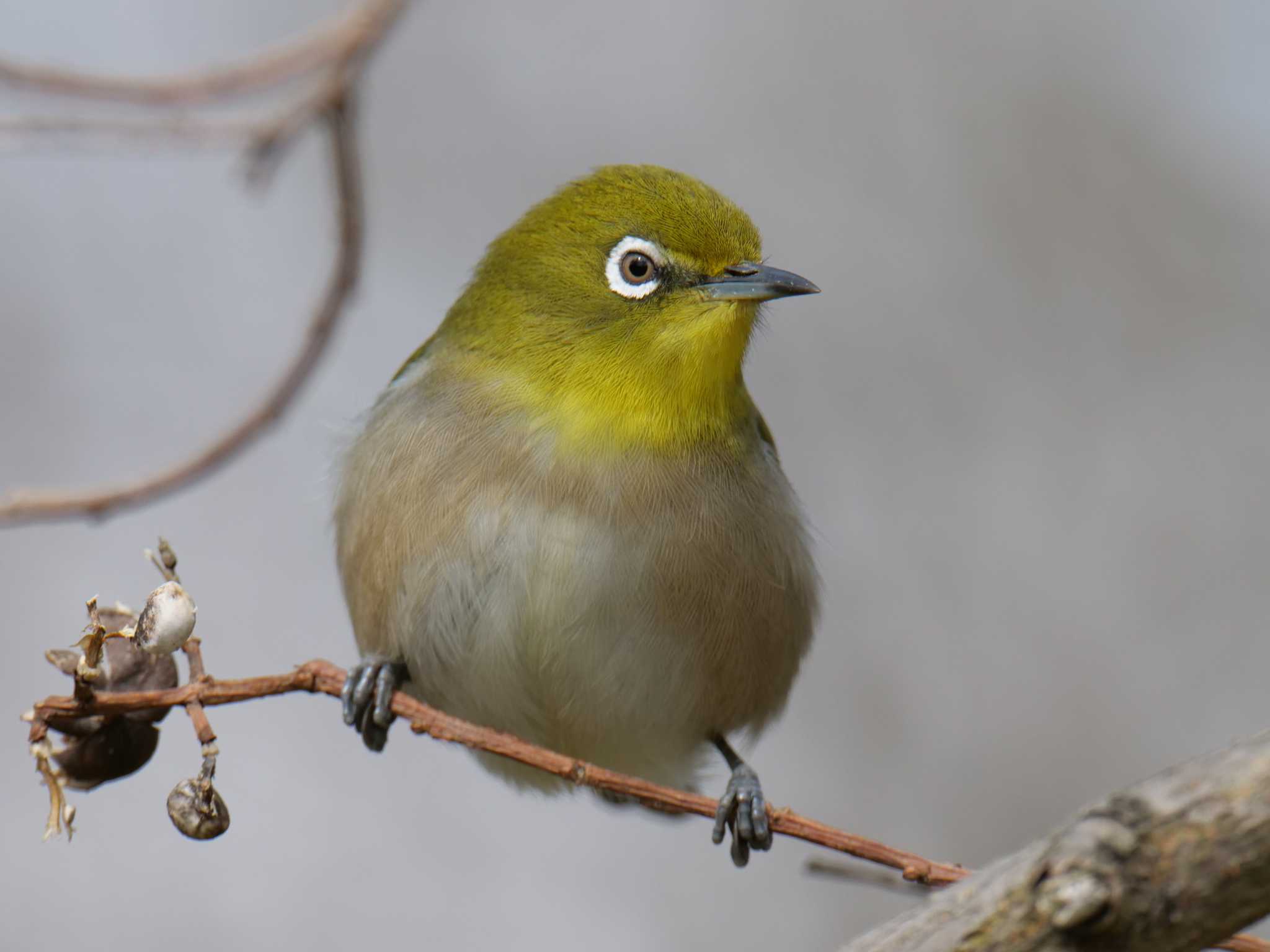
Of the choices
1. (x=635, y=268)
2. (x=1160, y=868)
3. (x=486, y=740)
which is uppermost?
(x=635, y=268)

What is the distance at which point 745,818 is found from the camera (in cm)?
440

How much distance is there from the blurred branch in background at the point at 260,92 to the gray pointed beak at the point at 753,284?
1.80m

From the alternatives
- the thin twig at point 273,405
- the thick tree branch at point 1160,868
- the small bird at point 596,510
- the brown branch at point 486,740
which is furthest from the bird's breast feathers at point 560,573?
the thick tree branch at point 1160,868

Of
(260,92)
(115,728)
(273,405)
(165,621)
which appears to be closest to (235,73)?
(260,92)

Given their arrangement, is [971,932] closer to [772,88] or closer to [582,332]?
[582,332]

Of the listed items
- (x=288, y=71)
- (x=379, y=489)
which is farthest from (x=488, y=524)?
(x=288, y=71)

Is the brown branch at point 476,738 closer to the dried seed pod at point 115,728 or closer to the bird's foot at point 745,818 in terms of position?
the dried seed pod at point 115,728

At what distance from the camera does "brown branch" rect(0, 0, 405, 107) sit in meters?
2.41

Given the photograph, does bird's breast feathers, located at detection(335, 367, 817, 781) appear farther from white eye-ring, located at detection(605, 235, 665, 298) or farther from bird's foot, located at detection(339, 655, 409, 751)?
white eye-ring, located at detection(605, 235, 665, 298)

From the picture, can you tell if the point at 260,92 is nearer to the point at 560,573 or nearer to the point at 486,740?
the point at 486,740

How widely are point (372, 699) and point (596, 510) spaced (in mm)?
948

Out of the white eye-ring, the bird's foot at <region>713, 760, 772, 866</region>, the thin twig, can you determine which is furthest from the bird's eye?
the thin twig

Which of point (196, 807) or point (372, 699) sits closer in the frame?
point (196, 807)

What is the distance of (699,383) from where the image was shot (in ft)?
14.2
